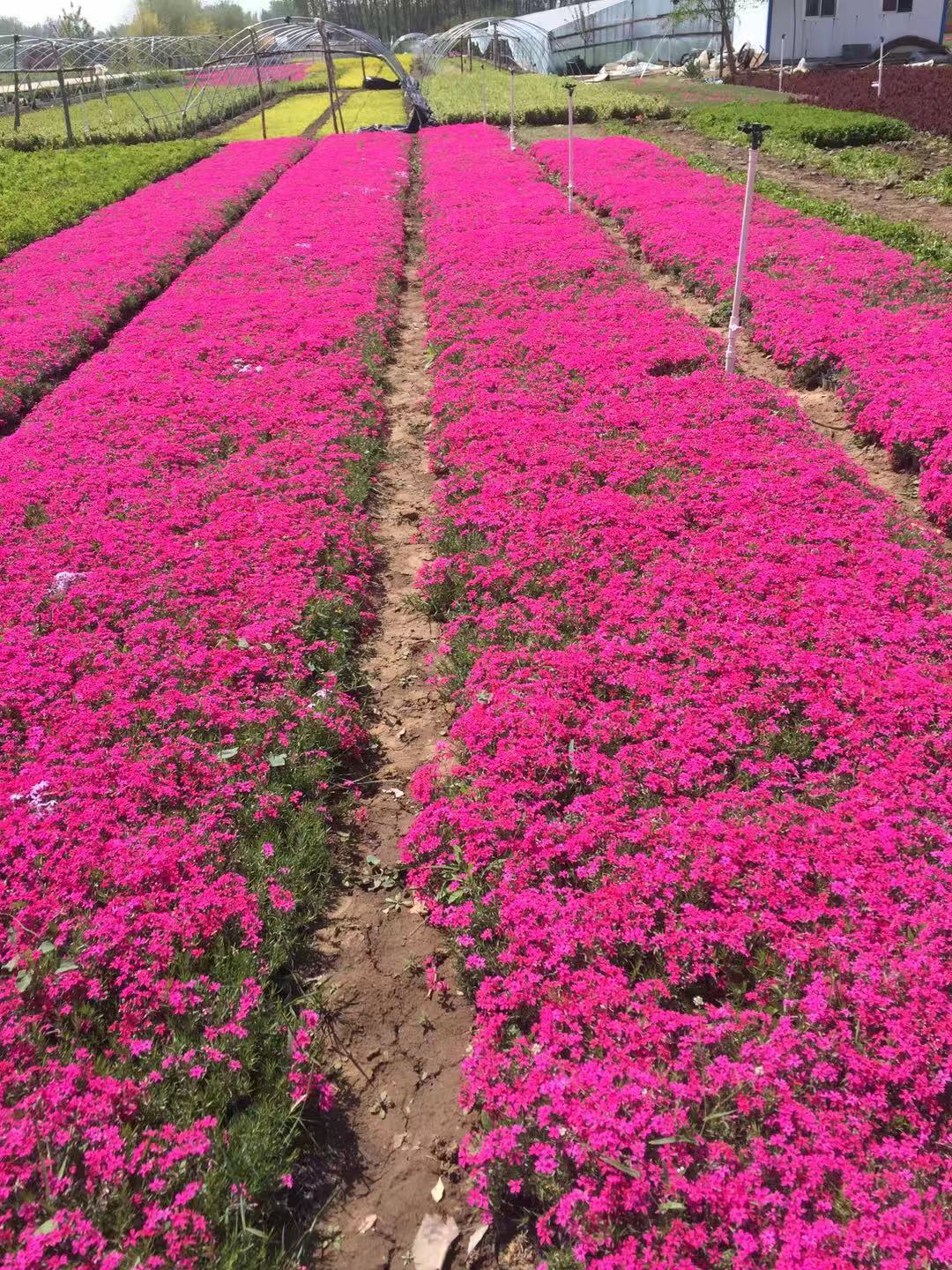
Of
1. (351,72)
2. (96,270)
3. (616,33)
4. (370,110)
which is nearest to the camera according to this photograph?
(96,270)

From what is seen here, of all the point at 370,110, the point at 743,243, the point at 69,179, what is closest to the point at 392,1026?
the point at 743,243

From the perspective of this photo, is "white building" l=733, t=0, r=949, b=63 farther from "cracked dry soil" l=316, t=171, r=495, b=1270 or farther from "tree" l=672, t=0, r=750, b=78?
"cracked dry soil" l=316, t=171, r=495, b=1270

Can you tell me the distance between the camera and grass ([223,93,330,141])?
43.9 m

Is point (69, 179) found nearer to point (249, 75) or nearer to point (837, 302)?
point (837, 302)

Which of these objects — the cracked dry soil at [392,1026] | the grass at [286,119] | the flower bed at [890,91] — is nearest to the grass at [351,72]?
the grass at [286,119]

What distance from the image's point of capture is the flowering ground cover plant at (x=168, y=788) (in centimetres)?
360

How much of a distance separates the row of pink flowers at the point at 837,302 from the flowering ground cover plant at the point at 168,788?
6.12 m

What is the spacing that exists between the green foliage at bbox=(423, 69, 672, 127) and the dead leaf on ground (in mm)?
44603

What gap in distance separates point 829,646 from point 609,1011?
3.41 m

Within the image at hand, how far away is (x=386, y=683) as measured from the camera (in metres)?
7.16

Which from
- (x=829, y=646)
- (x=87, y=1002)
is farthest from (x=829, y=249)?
(x=87, y=1002)

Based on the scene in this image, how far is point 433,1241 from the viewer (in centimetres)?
362

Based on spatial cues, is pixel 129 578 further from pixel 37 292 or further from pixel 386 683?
pixel 37 292

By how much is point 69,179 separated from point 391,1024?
3315 cm
